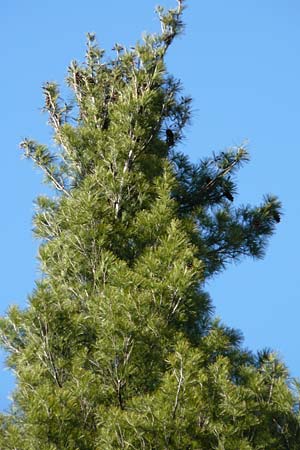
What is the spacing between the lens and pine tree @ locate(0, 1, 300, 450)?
28.6 ft

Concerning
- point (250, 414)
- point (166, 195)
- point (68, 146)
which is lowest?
point (250, 414)

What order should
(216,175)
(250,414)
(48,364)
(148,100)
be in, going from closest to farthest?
(250,414), (48,364), (148,100), (216,175)

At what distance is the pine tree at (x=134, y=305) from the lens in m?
8.72

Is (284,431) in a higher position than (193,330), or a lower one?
lower

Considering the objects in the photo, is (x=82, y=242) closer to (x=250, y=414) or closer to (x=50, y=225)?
(x=50, y=225)

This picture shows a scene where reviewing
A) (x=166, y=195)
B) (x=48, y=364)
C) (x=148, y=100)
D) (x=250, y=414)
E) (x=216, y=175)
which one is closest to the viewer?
A: (x=250, y=414)

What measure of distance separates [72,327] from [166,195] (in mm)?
1891

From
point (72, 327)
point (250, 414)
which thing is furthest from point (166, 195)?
point (250, 414)

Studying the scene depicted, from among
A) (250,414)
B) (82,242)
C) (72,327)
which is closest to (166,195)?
(82,242)

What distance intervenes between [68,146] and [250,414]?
463 centimetres

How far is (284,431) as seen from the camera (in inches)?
390

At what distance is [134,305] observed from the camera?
900 cm

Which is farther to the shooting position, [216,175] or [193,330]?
[216,175]

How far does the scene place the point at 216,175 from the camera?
1241 cm
